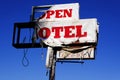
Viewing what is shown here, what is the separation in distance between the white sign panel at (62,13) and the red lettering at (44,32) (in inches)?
22.3

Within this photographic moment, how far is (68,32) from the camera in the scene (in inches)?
757

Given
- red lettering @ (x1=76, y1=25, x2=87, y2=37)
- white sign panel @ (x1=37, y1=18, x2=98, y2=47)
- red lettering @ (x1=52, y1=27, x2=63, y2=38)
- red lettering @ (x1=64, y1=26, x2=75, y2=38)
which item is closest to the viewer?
white sign panel @ (x1=37, y1=18, x2=98, y2=47)

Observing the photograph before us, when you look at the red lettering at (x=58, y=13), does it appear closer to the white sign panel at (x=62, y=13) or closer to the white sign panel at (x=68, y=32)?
the white sign panel at (x=62, y=13)

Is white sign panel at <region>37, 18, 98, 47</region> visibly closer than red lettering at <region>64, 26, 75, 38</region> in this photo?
Yes

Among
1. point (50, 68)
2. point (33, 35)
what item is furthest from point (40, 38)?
point (50, 68)

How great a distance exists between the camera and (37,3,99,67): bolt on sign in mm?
18922

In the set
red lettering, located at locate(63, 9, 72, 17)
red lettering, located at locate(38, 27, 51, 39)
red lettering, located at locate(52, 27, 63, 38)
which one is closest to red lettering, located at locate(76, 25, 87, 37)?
red lettering, located at locate(52, 27, 63, 38)

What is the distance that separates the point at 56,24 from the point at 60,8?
930mm

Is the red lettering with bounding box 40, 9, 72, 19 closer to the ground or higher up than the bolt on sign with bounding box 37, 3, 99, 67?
higher up

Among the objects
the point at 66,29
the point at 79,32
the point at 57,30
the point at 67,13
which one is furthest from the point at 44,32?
the point at 79,32

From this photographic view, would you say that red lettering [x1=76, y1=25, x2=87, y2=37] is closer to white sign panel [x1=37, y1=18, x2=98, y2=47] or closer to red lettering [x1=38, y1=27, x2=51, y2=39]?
white sign panel [x1=37, y1=18, x2=98, y2=47]

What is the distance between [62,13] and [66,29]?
0.97 meters

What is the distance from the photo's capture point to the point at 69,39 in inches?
757

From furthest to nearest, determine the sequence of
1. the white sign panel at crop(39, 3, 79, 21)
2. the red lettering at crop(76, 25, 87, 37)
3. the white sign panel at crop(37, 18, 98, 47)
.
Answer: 1. the white sign panel at crop(39, 3, 79, 21)
2. the red lettering at crop(76, 25, 87, 37)
3. the white sign panel at crop(37, 18, 98, 47)
